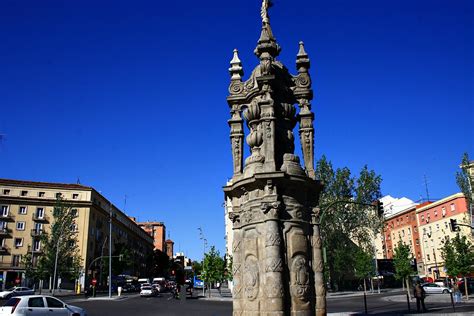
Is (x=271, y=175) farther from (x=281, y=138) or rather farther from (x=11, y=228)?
(x=11, y=228)

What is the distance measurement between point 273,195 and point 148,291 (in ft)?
138

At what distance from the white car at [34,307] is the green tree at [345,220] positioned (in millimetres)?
35098

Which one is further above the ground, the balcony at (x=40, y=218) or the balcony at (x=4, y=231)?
the balcony at (x=40, y=218)

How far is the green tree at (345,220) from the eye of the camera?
48.5 meters

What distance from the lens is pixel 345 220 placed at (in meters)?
49.7

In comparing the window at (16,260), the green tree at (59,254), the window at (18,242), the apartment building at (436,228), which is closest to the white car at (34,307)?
the green tree at (59,254)

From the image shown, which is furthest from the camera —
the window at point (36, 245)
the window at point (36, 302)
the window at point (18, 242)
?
the window at point (36, 245)

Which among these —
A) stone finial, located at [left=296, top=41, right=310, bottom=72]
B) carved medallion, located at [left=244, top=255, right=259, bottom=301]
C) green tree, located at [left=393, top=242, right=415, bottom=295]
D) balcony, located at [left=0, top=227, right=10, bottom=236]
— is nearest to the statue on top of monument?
stone finial, located at [left=296, top=41, right=310, bottom=72]

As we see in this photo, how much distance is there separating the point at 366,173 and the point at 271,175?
144ft

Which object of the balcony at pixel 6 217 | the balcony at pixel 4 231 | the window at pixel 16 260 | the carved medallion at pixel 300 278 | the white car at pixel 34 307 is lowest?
the white car at pixel 34 307

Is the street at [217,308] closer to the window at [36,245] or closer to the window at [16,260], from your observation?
the window at [16,260]

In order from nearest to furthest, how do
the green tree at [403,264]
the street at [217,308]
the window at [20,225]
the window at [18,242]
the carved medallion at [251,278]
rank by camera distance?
the carved medallion at [251,278]
the street at [217,308]
the green tree at [403,264]
the window at [18,242]
the window at [20,225]

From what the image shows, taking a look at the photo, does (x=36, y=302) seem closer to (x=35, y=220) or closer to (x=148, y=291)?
(x=148, y=291)

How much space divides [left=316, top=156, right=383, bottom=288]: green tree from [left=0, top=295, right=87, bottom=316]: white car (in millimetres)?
35098
